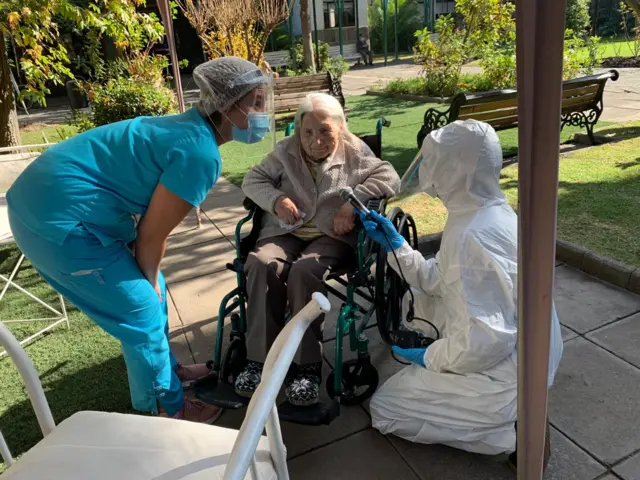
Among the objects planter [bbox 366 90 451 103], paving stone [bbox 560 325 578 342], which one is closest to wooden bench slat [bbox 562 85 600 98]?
planter [bbox 366 90 451 103]

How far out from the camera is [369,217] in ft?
6.77

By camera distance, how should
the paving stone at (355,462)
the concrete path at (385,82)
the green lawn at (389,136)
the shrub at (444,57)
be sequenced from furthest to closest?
1. the shrub at (444,57)
2. the concrete path at (385,82)
3. the green lawn at (389,136)
4. the paving stone at (355,462)

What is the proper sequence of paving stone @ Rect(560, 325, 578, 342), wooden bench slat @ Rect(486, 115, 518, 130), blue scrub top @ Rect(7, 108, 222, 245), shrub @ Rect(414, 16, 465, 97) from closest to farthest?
blue scrub top @ Rect(7, 108, 222, 245) < paving stone @ Rect(560, 325, 578, 342) < wooden bench slat @ Rect(486, 115, 518, 130) < shrub @ Rect(414, 16, 465, 97)

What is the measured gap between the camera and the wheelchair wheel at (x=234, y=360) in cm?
223

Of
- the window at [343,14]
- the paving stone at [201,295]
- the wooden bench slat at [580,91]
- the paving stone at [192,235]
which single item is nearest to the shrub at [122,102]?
the paving stone at [192,235]

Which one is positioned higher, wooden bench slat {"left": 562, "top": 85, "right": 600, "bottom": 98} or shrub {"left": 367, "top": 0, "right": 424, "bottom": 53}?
shrub {"left": 367, "top": 0, "right": 424, "bottom": 53}

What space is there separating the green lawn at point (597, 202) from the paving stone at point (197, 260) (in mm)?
1584

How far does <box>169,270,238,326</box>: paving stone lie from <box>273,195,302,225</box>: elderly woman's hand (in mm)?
1012

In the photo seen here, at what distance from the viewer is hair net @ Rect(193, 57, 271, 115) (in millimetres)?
1760

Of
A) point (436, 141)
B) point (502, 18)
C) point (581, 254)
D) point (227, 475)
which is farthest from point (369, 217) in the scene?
point (502, 18)

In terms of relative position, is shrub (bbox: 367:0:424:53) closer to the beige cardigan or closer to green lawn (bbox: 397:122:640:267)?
green lawn (bbox: 397:122:640:267)

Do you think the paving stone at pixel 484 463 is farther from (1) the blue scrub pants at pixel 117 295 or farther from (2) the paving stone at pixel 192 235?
(2) the paving stone at pixel 192 235

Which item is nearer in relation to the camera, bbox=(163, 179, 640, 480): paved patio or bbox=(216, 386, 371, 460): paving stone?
bbox=(163, 179, 640, 480): paved patio

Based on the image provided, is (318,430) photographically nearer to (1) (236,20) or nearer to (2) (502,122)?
(2) (502,122)
